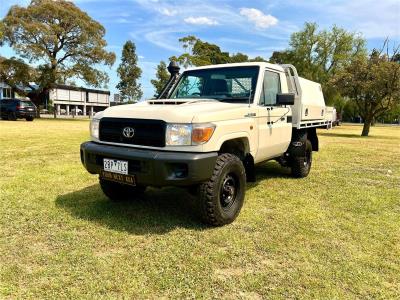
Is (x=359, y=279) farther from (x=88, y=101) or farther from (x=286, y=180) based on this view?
(x=88, y=101)

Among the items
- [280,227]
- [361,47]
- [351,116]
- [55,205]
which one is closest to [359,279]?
[280,227]

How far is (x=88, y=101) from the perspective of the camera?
67.4 metres

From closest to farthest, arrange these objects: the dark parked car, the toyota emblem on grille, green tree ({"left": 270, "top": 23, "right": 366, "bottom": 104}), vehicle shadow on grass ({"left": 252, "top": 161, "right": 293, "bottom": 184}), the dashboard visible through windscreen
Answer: the toyota emblem on grille < the dashboard visible through windscreen < vehicle shadow on grass ({"left": 252, "top": 161, "right": 293, "bottom": 184}) < the dark parked car < green tree ({"left": 270, "top": 23, "right": 366, "bottom": 104})

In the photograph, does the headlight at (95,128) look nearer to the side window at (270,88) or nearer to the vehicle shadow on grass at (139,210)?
the vehicle shadow on grass at (139,210)

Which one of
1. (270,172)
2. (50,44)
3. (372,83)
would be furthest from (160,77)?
(270,172)

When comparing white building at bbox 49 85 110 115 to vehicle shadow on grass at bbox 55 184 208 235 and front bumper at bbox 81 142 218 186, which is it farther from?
front bumper at bbox 81 142 218 186

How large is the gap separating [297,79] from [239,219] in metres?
3.27

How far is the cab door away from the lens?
501 centimetres

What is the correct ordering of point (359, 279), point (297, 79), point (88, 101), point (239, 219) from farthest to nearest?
point (88, 101) < point (297, 79) < point (239, 219) < point (359, 279)

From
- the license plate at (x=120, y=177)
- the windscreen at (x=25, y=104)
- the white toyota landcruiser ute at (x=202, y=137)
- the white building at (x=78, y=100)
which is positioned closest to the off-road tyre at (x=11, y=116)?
the windscreen at (x=25, y=104)

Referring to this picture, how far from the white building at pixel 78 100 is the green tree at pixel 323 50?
35.1 m

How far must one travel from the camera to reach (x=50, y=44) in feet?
109

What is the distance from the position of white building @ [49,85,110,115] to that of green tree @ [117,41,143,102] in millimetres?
6503

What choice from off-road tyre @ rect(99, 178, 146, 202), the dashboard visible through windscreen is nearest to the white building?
the dashboard visible through windscreen
